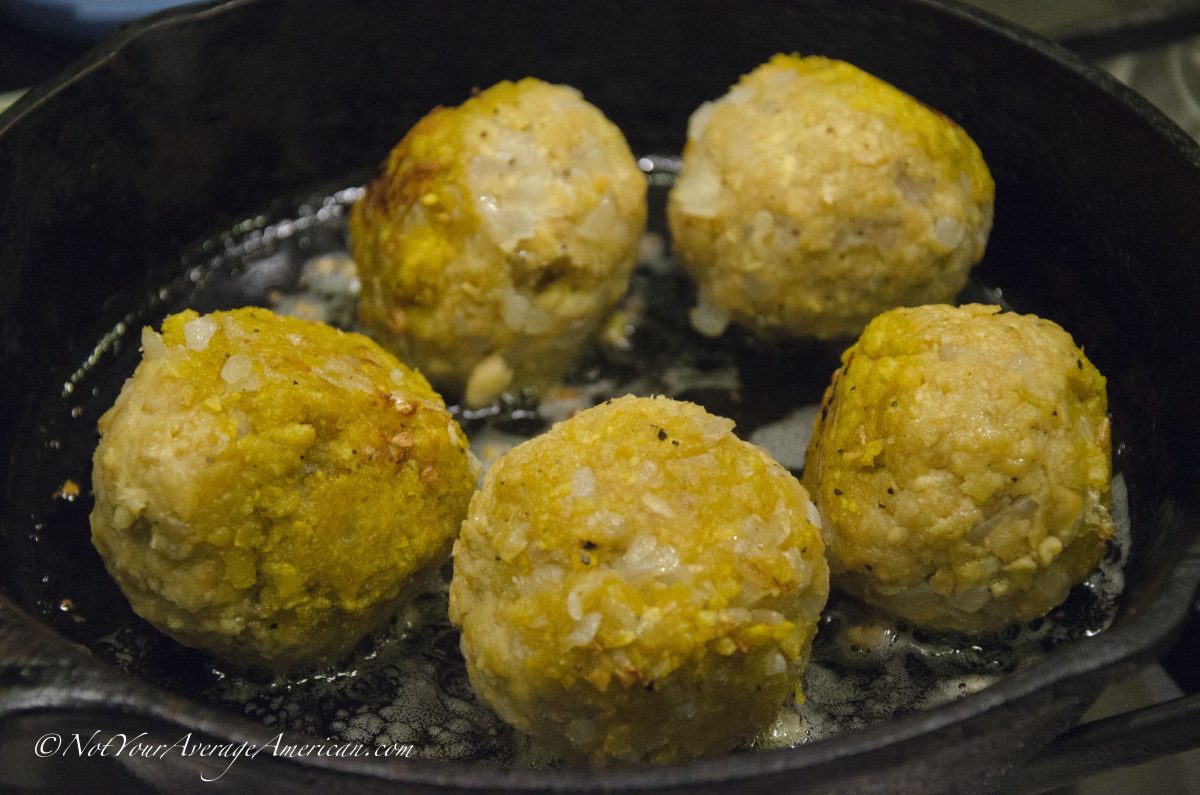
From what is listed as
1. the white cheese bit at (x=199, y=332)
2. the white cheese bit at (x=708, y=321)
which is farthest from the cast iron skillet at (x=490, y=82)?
the white cheese bit at (x=708, y=321)

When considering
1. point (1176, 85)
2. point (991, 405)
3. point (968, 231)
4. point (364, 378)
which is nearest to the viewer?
point (991, 405)

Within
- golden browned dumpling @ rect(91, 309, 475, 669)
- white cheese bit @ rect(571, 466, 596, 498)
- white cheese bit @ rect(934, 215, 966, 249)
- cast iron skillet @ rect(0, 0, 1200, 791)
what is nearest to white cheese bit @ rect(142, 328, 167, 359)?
golden browned dumpling @ rect(91, 309, 475, 669)

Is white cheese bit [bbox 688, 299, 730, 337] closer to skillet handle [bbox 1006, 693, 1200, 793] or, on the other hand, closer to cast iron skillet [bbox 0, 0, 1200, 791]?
cast iron skillet [bbox 0, 0, 1200, 791]

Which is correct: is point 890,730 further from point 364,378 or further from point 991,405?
point 364,378

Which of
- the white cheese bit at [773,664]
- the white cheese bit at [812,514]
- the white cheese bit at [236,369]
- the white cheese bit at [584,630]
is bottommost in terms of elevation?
the white cheese bit at [773,664]

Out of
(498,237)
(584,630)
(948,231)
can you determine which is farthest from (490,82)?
(584,630)

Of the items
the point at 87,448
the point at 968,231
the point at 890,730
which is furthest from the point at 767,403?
the point at 87,448

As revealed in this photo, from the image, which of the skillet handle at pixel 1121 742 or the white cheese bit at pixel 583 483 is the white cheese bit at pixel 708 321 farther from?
the skillet handle at pixel 1121 742

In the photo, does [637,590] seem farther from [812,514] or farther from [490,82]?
[490,82]
